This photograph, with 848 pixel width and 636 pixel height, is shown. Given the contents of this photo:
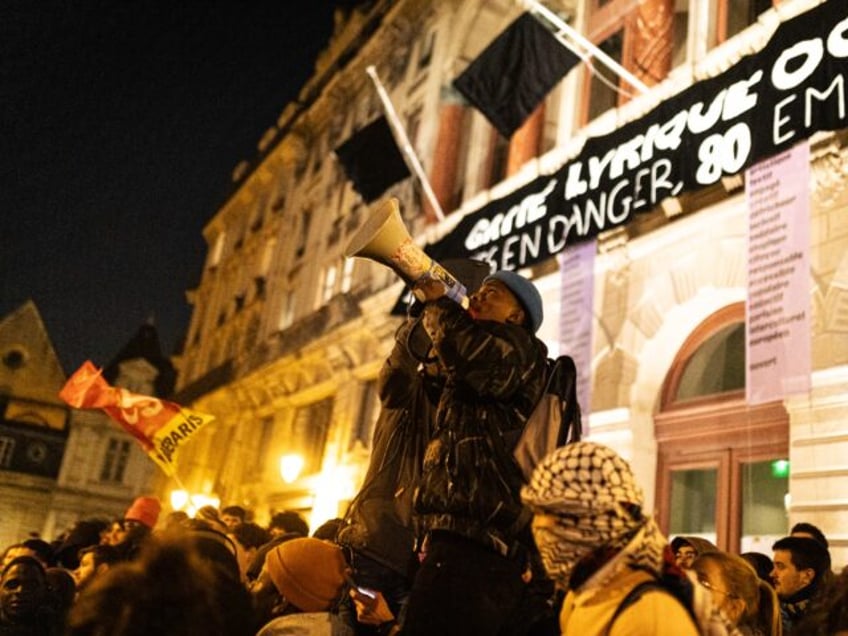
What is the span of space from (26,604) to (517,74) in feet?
32.6

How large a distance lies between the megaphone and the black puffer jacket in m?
0.14

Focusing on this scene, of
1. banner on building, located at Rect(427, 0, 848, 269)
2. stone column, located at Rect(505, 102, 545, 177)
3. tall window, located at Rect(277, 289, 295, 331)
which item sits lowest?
banner on building, located at Rect(427, 0, 848, 269)

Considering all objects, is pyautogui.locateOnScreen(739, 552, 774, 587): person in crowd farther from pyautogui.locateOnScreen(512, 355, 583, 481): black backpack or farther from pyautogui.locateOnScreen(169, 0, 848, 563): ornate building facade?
pyautogui.locateOnScreen(512, 355, 583, 481): black backpack

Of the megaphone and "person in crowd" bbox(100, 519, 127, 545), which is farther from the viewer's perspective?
"person in crowd" bbox(100, 519, 127, 545)

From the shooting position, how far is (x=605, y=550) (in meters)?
2.05

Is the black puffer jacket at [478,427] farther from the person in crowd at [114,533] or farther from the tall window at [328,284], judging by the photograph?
the tall window at [328,284]

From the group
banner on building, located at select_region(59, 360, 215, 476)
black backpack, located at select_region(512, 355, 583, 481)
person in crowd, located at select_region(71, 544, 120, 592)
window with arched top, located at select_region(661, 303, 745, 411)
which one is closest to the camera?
black backpack, located at select_region(512, 355, 583, 481)

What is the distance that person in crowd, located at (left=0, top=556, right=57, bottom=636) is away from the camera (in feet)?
13.4

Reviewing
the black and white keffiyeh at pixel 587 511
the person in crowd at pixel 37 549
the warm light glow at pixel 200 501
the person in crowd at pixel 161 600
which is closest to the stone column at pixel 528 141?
the warm light glow at pixel 200 501

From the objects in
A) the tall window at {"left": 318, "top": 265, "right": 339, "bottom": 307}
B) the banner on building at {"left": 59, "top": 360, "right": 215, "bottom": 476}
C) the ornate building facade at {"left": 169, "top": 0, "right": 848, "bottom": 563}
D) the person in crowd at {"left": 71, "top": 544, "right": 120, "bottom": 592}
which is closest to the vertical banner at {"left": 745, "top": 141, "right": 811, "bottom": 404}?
the ornate building facade at {"left": 169, "top": 0, "right": 848, "bottom": 563}

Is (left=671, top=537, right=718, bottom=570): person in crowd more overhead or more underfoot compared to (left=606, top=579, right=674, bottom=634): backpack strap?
more overhead

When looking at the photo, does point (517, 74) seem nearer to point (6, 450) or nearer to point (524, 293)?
point (524, 293)

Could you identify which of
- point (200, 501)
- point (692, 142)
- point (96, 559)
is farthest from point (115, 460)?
point (692, 142)

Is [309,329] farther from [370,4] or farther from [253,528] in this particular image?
[253,528]
